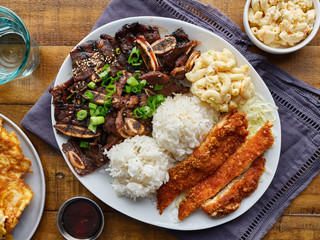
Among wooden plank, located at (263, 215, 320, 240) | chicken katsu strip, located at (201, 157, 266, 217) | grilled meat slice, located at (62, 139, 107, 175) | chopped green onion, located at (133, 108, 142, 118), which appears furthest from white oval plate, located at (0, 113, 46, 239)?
wooden plank, located at (263, 215, 320, 240)

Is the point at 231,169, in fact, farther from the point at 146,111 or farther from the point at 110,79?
the point at 110,79

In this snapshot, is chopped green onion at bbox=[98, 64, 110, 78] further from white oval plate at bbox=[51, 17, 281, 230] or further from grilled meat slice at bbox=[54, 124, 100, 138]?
grilled meat slice at bbox=[54, 124, 100, 138]

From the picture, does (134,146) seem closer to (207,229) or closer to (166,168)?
(166,168)

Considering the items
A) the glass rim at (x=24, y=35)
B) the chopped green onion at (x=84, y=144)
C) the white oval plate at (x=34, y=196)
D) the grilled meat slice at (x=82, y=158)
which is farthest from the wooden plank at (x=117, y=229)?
the glass rim at (x=24, y=35)

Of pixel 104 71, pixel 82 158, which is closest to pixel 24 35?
pixel 104 71

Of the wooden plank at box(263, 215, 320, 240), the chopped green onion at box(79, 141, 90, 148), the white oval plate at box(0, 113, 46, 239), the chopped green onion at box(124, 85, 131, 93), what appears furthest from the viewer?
the wooden plank at box(263, 215, 320, 240)

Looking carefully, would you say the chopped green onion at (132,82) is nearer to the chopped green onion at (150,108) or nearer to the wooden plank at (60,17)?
the chopped green onion at (150,108)
